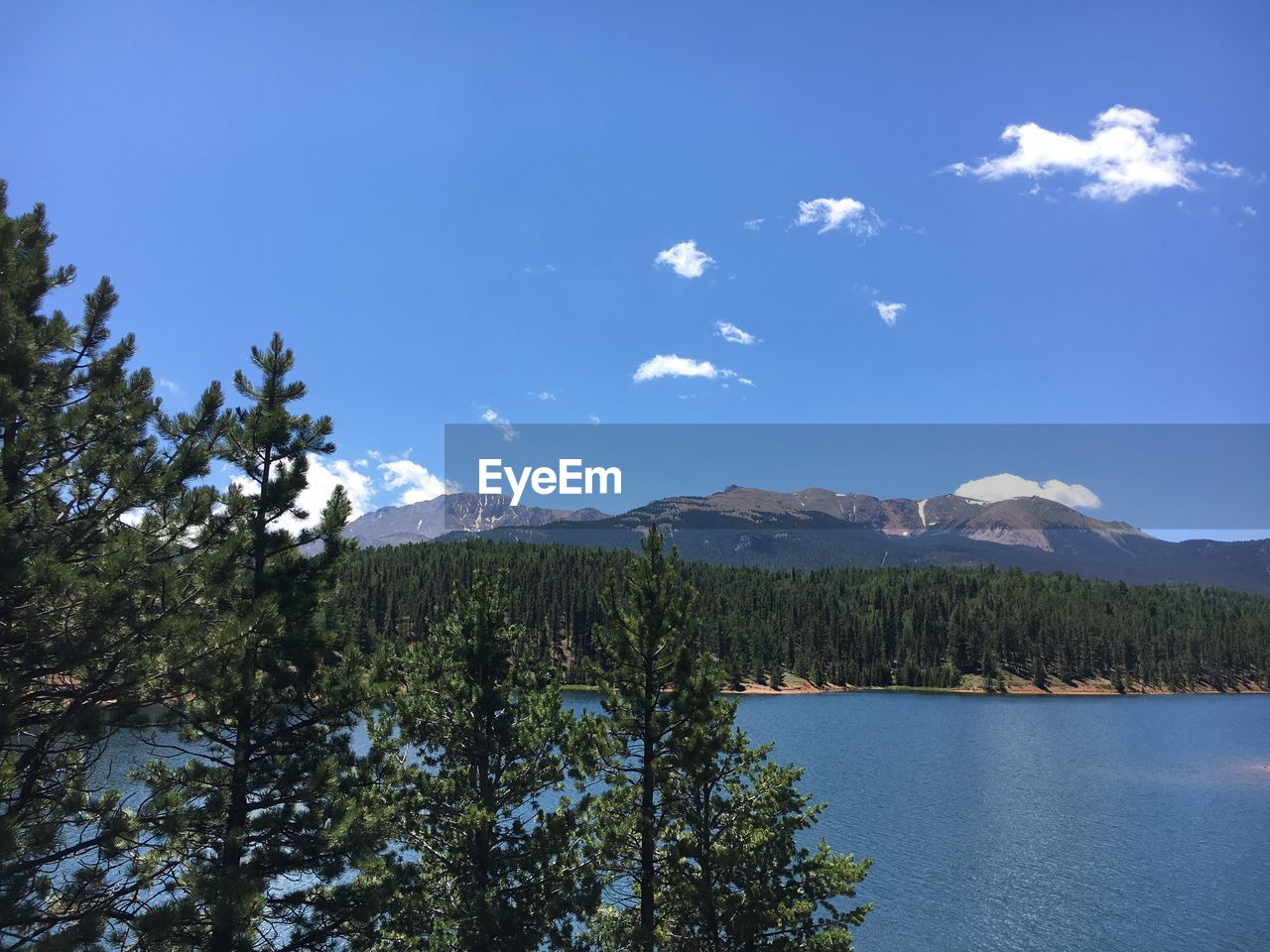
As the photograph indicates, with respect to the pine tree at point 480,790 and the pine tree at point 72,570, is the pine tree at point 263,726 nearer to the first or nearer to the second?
the pine tree at point 72,570

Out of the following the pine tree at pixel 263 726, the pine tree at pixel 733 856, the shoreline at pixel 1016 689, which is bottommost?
the shoreline at pixel 1016 689

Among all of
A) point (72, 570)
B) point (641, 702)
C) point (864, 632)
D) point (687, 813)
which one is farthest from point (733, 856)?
point (864, 632)

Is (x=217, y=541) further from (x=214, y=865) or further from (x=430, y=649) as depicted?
(x=430, y=649)

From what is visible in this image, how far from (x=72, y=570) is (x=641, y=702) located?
14.1 m

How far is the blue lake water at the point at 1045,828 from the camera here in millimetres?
34719

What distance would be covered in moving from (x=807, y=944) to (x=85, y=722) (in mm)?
16235

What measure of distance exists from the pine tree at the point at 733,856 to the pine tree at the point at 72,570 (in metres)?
12.6

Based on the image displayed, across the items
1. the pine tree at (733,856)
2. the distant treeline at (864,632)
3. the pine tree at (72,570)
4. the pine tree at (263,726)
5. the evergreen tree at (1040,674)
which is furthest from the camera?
the evergreen tree at (1040,674)

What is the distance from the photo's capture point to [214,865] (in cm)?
1286

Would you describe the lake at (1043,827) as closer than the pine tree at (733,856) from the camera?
No

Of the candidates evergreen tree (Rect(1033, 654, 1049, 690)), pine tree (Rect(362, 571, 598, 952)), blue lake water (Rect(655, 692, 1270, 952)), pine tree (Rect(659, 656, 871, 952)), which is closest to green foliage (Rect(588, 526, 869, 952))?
pine tree (Rect(659, 656, 871, 952))

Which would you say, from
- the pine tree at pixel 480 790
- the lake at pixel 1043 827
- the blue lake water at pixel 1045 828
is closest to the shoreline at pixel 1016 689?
the lake at pixel 1043 827

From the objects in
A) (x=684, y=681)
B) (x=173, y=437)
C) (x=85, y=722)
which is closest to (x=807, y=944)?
(x=684, y=681)

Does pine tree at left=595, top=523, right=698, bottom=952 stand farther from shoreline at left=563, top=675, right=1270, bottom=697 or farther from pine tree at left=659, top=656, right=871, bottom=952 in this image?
shoreline at left=563, top=675, right=1270, bottom=697
